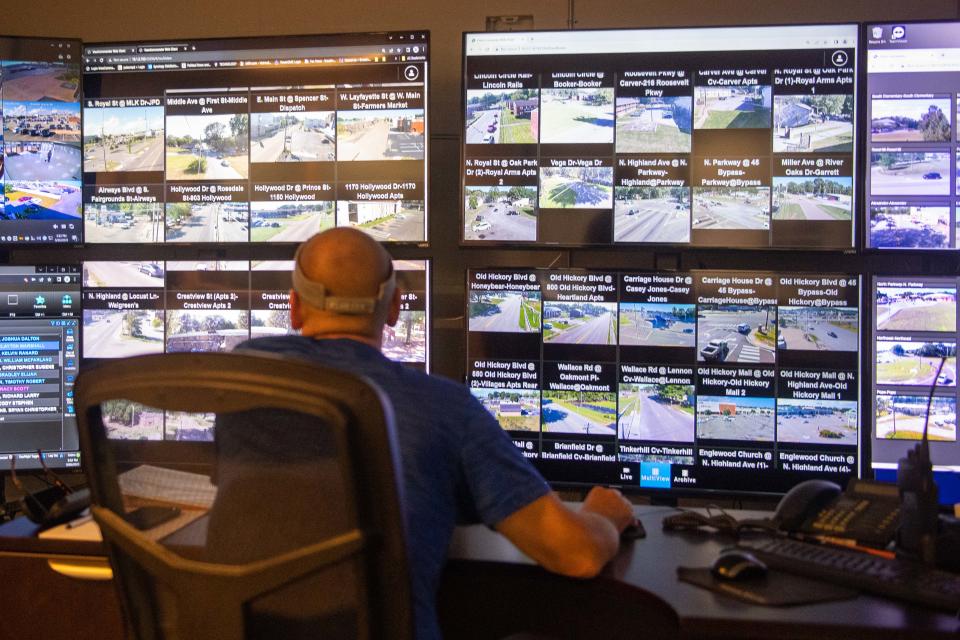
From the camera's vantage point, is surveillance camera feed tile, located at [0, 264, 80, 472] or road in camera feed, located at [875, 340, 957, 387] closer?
road in camera feed, located at [875, 340, 957, 387]

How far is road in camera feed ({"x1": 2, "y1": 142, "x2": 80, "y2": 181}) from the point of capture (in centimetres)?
253

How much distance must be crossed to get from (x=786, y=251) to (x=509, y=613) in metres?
1.43

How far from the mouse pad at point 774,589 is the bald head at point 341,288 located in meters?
0.76

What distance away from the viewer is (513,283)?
2342mm

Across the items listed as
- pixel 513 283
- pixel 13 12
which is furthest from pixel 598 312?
pixel 13 12

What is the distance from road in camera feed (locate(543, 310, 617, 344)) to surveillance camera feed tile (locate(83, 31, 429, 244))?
566 millimetres

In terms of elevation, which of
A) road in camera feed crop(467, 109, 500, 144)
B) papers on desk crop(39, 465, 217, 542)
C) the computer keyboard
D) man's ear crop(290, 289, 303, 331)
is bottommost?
the computer keyboard

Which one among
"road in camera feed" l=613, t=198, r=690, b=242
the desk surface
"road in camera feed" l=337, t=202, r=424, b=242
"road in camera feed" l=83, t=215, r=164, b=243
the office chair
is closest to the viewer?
the office chair

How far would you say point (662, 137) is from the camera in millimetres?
2312

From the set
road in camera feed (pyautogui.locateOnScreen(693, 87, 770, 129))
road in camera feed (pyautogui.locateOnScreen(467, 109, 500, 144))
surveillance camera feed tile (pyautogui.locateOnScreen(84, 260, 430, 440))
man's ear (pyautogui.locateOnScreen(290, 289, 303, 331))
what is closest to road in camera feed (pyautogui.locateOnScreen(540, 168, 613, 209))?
road in camera feed (pyautogui.locateOnScreen(467, 109, 500, 144))

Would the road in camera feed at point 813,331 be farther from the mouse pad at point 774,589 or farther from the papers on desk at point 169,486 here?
the papers on desk at point 169,486

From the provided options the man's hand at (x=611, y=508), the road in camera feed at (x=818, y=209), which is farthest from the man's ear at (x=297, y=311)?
Result: the road in camera feed at (x=818, y=209)

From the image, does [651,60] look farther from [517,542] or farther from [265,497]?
[265,497]

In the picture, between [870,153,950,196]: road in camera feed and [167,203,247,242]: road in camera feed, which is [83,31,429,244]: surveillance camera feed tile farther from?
[870,153,950,196]: road in camera feed
